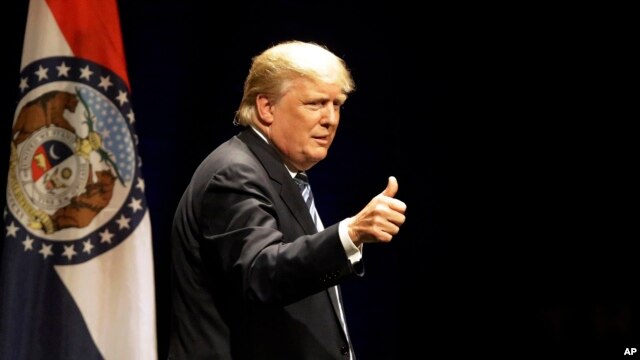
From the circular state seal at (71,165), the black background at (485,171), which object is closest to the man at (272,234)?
the circular state seal at (71,165)

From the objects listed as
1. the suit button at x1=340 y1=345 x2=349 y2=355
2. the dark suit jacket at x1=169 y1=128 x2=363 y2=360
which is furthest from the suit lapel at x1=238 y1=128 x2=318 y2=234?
the suit button at x1=340 y1=345 x2=349 y2=355

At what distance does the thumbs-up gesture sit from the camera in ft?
5.40

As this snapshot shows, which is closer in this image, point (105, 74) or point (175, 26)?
point (105, 74)

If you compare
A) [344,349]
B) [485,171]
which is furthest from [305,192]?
[485,171]

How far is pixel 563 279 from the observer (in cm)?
362

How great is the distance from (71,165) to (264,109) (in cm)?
81

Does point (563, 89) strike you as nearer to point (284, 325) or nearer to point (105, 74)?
point (105, 74)

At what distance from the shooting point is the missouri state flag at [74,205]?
2605mm

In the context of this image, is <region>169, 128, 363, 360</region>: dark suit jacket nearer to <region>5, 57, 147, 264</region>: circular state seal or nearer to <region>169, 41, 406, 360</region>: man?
<region>169, 41, 406, 360</region>: man

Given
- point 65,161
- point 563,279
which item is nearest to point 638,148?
point 563,279

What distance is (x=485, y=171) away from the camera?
12.4 ft

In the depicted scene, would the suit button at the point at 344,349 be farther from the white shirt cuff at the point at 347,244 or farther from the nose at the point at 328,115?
the nose at the point at 328,115

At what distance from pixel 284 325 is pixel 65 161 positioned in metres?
1.07

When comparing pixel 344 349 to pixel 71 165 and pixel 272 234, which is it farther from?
pixel 71 165
